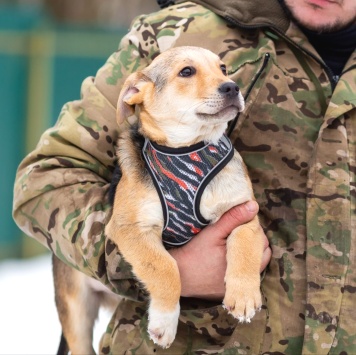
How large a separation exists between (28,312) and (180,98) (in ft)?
14.1

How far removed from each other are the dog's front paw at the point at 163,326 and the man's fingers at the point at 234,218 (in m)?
0.32

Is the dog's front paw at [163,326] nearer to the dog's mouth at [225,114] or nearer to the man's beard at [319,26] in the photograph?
the dog's mouth at [225,114]

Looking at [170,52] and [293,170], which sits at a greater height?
[170,52]

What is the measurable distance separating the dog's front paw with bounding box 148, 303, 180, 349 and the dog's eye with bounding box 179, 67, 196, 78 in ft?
2.78

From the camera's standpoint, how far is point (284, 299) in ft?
10.5

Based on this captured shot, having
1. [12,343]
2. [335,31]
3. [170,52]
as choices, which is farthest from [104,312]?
[12,343]

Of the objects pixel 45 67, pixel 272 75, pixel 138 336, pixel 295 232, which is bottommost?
pixel 45 67

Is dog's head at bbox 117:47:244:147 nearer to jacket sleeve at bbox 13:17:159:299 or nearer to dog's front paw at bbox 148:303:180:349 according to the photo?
jacket sleeve at bbox 13:17:159:299

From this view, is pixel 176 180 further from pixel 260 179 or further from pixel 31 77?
pixel 31 77

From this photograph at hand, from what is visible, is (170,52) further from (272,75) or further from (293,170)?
(293,170)

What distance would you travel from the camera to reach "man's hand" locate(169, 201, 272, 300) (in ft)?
10.2

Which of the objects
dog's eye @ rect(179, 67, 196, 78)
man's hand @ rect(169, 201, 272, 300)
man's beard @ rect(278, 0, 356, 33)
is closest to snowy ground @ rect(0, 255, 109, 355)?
man's hand @ rect(169, 201, 272, 300)

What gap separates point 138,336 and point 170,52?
1.09m

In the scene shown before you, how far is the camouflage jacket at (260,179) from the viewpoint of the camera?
319 centimetres
